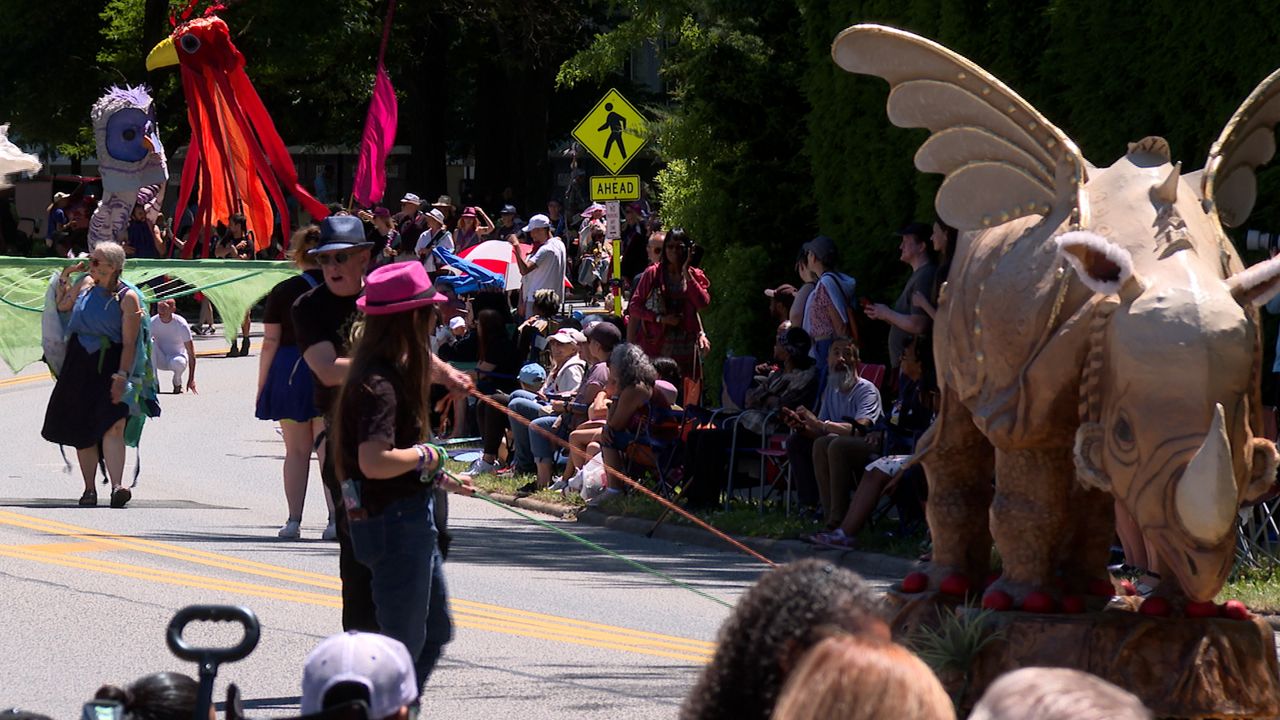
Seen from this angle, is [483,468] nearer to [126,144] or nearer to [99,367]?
[99,367]

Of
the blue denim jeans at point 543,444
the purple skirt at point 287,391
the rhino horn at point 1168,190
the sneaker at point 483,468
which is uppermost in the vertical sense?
the rhino horn at point 1168,190

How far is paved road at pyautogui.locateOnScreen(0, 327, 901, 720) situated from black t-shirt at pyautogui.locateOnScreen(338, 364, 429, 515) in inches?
65.0

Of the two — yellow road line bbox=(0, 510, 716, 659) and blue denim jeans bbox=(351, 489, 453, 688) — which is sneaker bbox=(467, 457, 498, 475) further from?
blue denim jeans bbox=(351, 489, 453, 688)

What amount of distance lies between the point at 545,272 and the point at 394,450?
1586 cm

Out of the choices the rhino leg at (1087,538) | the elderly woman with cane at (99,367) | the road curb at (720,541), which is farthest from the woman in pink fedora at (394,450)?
the elderly woman with cane at (99,367)

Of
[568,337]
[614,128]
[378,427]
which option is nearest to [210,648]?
[378,427]

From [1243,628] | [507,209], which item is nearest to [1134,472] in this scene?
[1243,628]

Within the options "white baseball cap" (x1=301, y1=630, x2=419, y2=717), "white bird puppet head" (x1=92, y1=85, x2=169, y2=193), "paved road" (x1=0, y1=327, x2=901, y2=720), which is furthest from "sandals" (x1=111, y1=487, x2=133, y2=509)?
"white bird puppet head" (x1=92, y1=85, x2=169, y2=193)

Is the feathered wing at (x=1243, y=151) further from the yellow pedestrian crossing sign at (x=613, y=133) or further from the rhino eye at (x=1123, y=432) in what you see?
the yellow pedestrian crossing sign at (x=613, y=133)

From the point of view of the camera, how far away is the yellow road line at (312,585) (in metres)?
9.73

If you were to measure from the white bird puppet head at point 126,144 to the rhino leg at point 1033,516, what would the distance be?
24.1 metres

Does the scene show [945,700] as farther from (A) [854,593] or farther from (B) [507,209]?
(B) [507,209]

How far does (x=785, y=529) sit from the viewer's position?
13094 mm

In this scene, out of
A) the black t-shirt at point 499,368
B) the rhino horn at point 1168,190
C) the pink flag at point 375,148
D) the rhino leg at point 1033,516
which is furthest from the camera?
the pink flag at point 375,148
